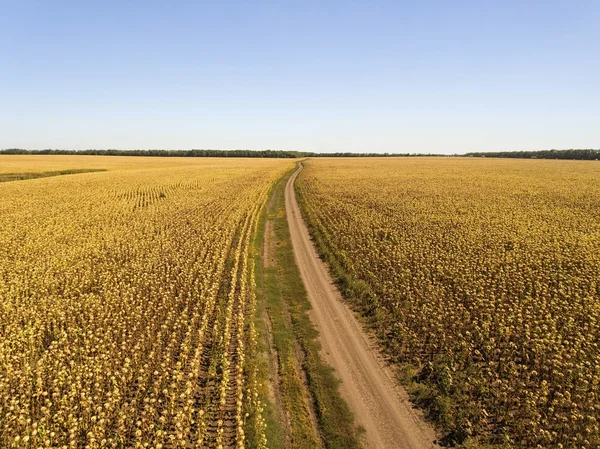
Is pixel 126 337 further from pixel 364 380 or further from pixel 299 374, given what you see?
pixel 364 380

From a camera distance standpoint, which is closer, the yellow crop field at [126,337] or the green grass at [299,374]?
the yellow crop field at [126,337]

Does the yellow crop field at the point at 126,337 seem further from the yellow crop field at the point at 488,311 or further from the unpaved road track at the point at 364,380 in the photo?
the yellow crop field at the point at 488,311

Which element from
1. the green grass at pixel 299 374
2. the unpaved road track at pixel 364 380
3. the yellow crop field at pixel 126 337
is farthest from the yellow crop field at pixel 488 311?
the yellow crop field at pixel 126 337

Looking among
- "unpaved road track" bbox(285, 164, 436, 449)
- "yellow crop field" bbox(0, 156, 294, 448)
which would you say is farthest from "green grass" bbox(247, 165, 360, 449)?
"yellow crop field" bbox(0, 156, 294, 448)

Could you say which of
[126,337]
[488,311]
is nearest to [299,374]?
[126,337]

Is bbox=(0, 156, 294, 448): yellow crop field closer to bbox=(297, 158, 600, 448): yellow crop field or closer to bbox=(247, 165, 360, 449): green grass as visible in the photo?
bbox=(247, 165, 360, 449): green grass

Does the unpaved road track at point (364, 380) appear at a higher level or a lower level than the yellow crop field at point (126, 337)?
lower

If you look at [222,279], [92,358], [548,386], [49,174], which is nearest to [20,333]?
[92,358]

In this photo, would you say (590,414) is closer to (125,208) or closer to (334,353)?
(334,353)
